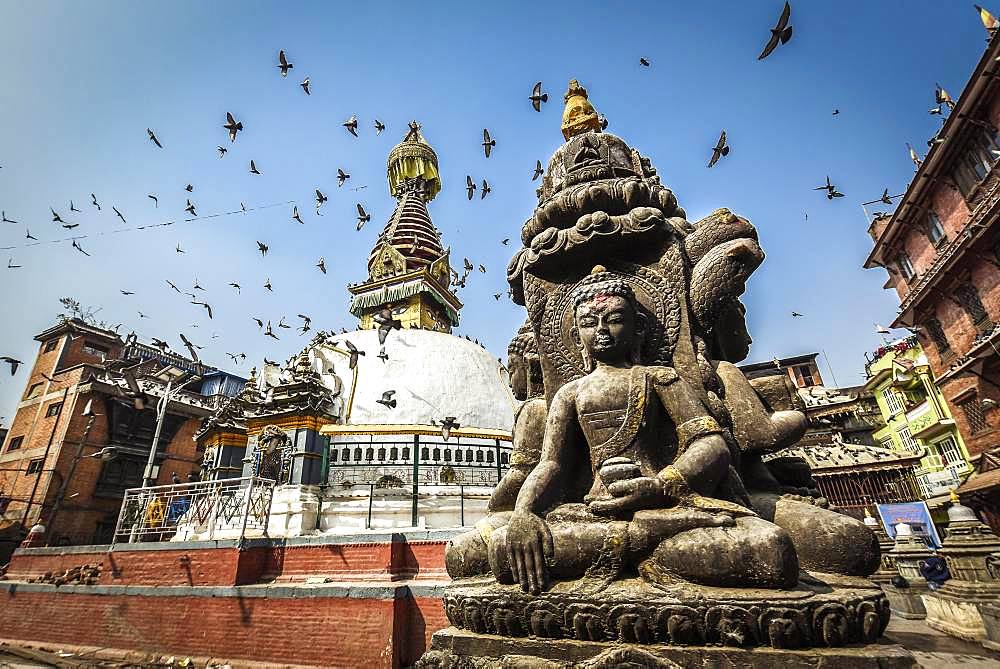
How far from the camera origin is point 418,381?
75.7 feet

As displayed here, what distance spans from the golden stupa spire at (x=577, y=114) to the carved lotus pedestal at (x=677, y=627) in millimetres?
6771

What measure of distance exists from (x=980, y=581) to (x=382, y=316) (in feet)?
94.6

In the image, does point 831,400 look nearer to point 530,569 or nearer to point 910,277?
point 910,277

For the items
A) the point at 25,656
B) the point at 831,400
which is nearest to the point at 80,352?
the point at 25,656

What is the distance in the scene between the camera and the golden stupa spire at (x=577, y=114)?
7.78 meters

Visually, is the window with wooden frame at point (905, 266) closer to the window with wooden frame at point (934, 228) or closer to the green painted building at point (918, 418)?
the window with wooden frame at point (934, 228)

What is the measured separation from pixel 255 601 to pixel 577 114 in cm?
950

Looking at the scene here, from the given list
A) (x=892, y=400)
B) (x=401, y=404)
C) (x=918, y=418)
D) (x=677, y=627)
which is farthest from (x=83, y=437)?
(x=892, y=400)

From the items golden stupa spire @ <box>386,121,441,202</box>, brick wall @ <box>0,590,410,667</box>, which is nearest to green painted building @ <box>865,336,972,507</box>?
brick wall @ <box>0,590,410,667</box>

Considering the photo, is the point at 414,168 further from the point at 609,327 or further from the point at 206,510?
the point at 609,327

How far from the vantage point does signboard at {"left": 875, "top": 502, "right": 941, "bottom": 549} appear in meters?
18.1

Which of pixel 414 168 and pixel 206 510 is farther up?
pixel 414 168

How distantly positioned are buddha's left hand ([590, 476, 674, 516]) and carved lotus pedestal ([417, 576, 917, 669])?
1.35ft

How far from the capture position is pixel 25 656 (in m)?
9.88
